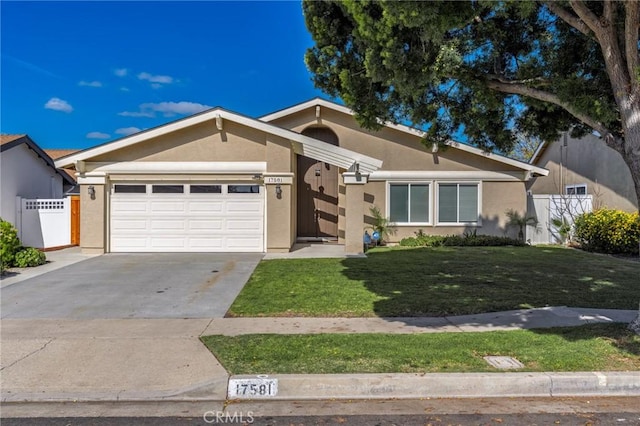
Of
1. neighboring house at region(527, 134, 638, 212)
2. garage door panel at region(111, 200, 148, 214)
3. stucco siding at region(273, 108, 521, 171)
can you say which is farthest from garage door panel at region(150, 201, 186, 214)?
neighboring house at region(527, 134, 638, 212)

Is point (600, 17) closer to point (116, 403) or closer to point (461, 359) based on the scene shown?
point (461, 359)

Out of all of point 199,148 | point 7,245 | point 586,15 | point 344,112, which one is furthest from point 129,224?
point 586,15

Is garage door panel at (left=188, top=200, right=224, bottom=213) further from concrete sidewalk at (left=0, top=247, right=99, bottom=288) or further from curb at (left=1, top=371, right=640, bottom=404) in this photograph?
curb at (left=1, top=371, right=640, bottom=404)

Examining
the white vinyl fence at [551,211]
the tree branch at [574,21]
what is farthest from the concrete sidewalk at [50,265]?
the white vinyl fence at [551,211]

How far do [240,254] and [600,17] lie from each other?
36.2 ft

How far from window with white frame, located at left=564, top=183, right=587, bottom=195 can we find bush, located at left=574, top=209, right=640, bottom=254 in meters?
3.59

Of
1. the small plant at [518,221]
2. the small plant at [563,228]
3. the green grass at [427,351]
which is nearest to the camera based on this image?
the green grass at [427,351]

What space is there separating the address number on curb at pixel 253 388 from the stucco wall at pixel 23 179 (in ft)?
49.5

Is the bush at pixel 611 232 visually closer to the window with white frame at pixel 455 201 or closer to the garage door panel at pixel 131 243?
the window with white frame at pixel 455 201

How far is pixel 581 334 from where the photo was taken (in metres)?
6.16

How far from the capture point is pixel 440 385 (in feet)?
15.4

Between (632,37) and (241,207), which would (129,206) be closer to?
(241,207)

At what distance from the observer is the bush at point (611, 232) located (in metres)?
14.5

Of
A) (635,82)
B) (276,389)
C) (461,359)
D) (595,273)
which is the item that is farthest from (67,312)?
(595,273)
